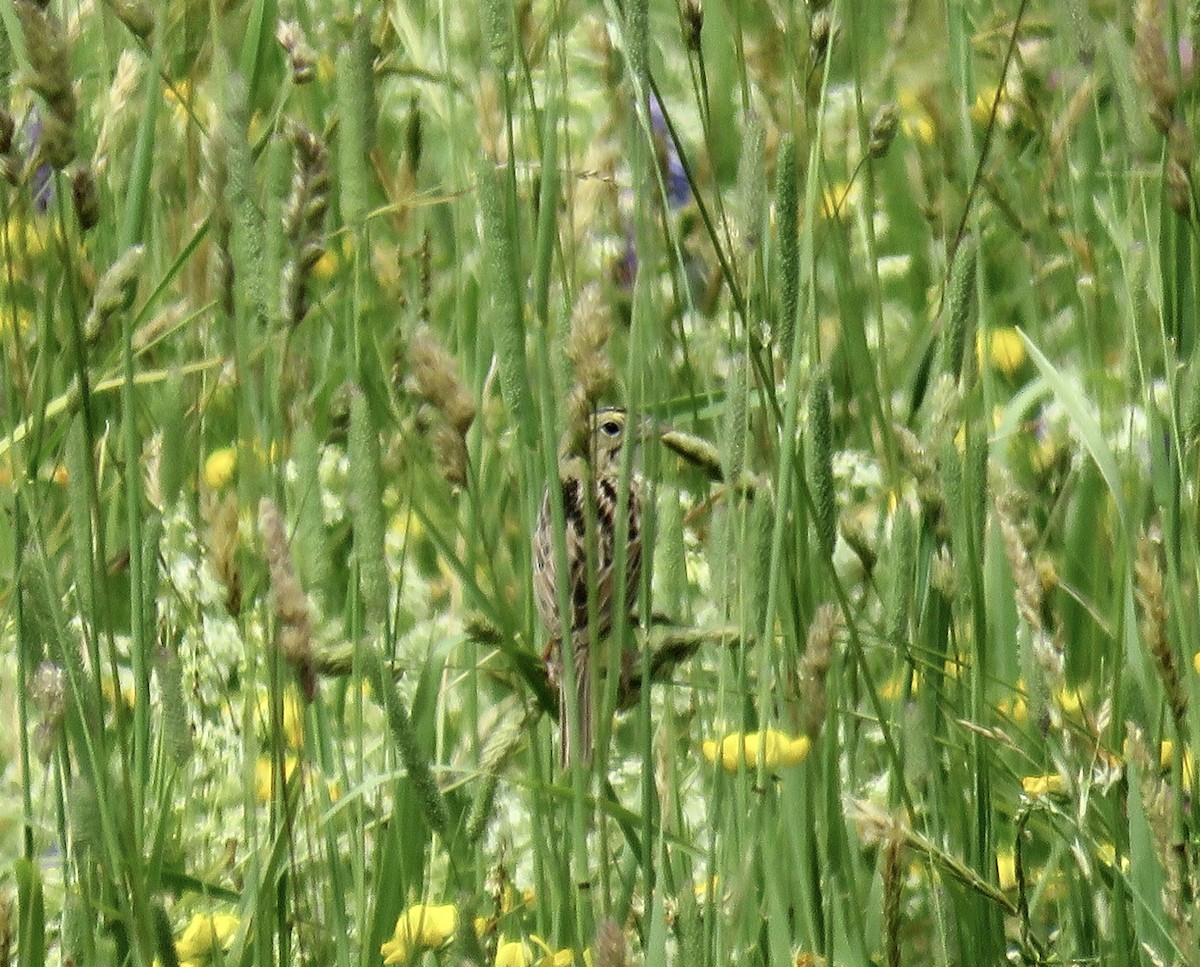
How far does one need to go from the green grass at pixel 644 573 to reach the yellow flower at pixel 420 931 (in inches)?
0.4

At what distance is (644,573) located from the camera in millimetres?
1005

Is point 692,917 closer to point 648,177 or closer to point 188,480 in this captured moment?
point 648,177

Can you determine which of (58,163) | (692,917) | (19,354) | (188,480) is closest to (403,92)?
(188,480)

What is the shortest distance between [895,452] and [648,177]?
0.33 metres

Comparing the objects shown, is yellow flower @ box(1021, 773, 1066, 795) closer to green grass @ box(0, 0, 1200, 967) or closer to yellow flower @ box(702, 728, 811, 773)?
green grass @ box(0, 0, 1200, 967)

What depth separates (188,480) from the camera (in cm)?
194

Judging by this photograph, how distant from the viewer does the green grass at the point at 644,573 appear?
40.8 inches

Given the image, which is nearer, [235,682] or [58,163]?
[58,163]

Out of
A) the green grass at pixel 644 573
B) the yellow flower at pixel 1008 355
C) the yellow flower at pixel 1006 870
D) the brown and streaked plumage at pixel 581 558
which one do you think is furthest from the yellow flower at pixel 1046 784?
the yellow flower at pixel 1008 355

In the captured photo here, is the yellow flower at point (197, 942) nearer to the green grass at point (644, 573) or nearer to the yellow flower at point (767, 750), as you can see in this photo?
the green grass at point (644, 573)

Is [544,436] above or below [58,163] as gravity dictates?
below

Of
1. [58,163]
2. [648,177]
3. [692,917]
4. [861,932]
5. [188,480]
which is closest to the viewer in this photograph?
[692,917]

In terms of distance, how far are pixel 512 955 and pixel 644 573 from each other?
52 cm

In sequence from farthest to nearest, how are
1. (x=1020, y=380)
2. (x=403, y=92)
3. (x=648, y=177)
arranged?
(x=403, y=92)
(x=1020, y=380)
(x=648, y=177)
